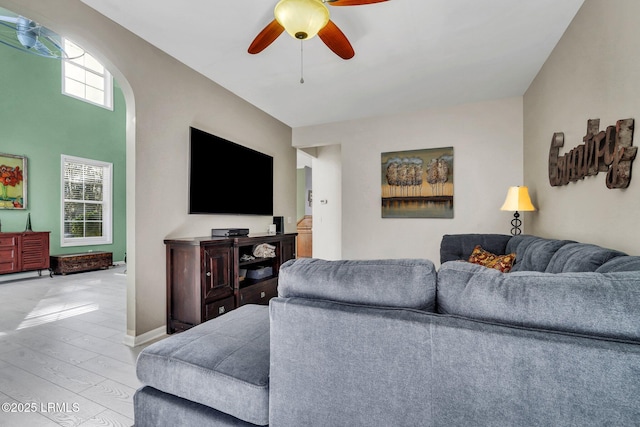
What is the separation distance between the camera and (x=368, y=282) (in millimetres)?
908

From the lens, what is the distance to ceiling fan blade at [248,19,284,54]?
6.52ft

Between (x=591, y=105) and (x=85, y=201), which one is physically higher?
(x=591, y=105)

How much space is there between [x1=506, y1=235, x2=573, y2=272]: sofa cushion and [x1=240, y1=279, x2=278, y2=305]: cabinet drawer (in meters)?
2.50

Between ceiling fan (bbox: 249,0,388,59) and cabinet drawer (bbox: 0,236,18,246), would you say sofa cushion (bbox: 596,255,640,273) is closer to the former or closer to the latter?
ceiling fan (bbox: 249,0,388,59)

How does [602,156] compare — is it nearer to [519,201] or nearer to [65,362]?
[519,201]

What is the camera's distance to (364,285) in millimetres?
910

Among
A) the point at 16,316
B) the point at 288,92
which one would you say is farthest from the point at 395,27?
the point at 16,316

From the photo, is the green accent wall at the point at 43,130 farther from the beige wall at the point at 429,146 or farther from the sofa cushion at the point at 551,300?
the sofa cushion at the point at 551,300

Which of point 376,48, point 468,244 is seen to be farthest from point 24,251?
point 468,244

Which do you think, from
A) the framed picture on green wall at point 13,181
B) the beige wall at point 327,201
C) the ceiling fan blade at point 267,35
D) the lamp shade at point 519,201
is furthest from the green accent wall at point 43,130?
the lamp shade at point 519,201

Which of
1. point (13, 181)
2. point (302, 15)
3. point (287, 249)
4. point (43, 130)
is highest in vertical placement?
point (43, 130)

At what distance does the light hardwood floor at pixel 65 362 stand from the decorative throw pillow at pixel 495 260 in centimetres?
266

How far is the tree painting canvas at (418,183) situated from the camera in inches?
162

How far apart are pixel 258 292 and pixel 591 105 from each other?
3.33m
